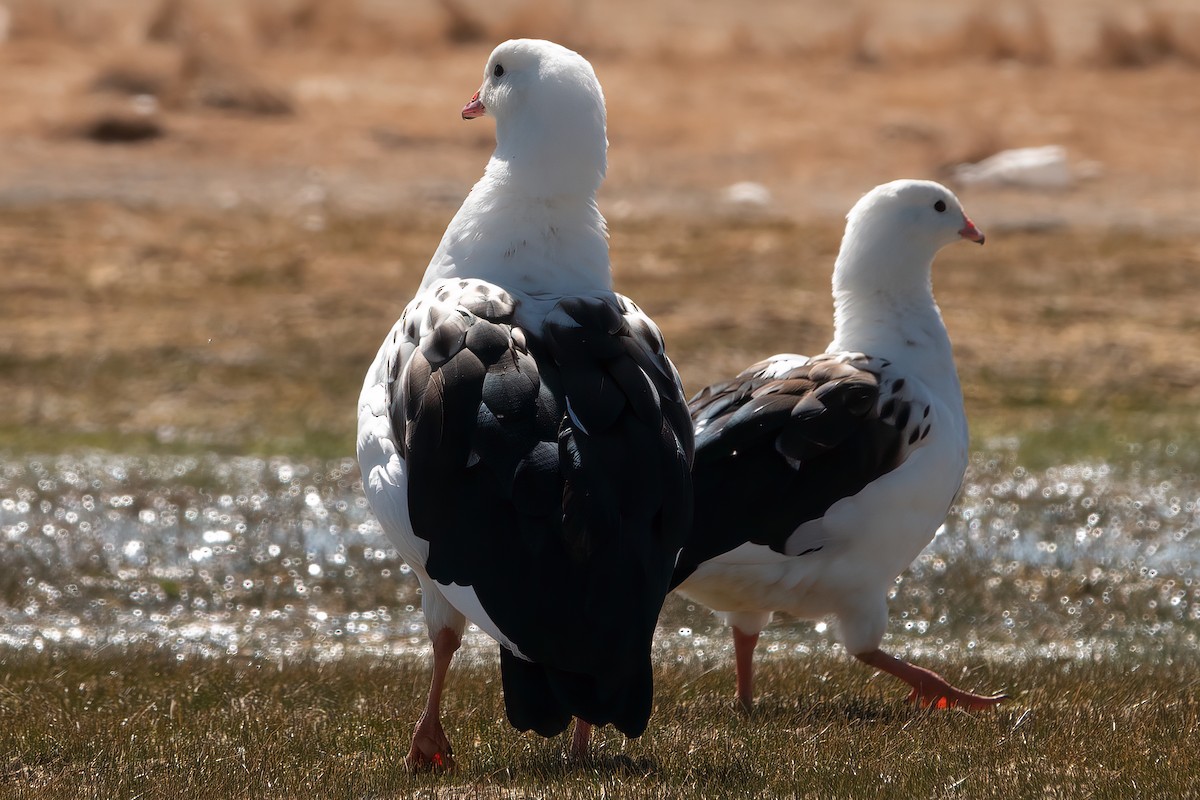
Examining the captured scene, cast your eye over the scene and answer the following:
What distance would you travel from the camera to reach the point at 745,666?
7.47 m

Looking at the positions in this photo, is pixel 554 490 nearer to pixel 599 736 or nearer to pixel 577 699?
pixel 577 699

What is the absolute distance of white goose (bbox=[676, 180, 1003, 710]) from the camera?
7387mm

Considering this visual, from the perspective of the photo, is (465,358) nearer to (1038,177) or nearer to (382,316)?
(382,316)

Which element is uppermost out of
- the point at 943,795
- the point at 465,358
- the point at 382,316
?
the point at 465,358

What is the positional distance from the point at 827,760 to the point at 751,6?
39.7 m

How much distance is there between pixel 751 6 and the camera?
1736 inches

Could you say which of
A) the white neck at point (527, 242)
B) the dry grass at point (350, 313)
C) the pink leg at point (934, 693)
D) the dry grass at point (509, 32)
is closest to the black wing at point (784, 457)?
the pink leg at point (934, 693)

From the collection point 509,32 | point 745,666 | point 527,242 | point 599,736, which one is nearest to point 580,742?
point 599,736

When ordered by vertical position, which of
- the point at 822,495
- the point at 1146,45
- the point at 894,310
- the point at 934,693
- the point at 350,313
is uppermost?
the point at 894,310

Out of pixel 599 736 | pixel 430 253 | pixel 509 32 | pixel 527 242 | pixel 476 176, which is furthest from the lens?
pixel 509 32

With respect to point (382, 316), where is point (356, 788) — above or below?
above

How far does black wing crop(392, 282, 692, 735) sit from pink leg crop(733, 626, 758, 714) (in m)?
1.54

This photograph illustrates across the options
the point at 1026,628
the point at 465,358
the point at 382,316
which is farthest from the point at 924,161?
the point at 465,358

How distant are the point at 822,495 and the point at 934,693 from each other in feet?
2.98
